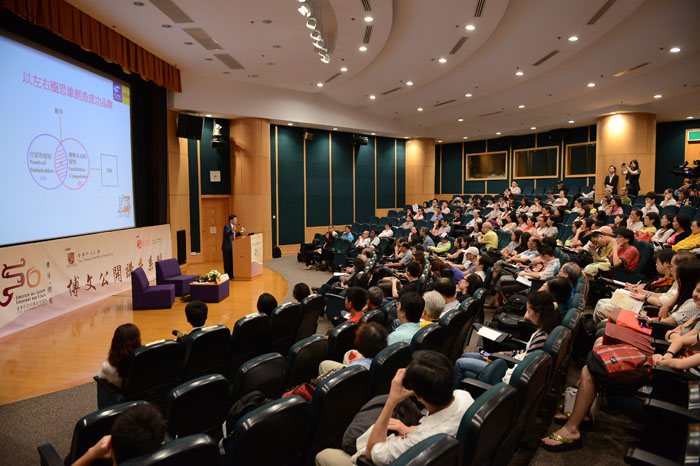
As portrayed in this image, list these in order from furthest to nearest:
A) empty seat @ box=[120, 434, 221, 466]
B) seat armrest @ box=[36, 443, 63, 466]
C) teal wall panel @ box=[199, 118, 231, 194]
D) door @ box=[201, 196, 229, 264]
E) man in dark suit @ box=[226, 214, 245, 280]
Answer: door @ box=[201, 196, 229, 264] → teal wall panel @ box=[199, 118, 231, 194] → man in dark suit @ box=[226, 214, 245, 280] → seat armrest @ box=[36, 443, 63, 466] → empty seat @ box=[120, 434, 221, 466]

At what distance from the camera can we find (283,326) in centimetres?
376

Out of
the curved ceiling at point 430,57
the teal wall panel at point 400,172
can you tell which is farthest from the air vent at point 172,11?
the teal wall panel at point 400,172

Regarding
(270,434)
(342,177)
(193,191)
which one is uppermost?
(342,177)

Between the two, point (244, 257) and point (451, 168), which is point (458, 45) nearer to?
point (244, 257)

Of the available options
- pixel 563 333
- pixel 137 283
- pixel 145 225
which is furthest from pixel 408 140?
pixel 563 333

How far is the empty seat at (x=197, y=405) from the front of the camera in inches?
81.7

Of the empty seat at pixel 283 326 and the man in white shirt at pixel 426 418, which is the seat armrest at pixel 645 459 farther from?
the empty seat at pixel 283 326

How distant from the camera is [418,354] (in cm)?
185

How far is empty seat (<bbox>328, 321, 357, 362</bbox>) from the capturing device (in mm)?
2975

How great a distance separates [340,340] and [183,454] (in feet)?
5.57

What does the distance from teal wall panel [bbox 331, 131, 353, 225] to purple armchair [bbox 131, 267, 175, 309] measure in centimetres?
833

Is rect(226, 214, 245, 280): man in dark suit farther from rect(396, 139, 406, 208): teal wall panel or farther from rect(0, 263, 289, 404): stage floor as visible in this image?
rect(396, 139, 406, 208): teal wall panel

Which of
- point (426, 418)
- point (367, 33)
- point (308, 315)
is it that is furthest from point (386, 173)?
point (426, 418)

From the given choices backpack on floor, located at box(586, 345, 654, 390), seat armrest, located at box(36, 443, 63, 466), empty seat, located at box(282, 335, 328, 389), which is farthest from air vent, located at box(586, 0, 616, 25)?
seat armrest, located at box(36, 443, 63, 466)
